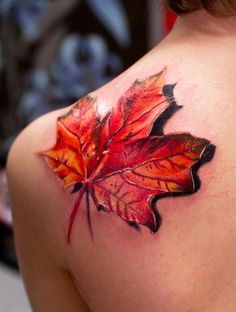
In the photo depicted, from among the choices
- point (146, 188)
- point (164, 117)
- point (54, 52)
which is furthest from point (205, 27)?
point (54, 52)

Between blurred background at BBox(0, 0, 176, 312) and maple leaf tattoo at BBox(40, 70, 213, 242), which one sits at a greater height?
maple leaf tattoo at BBox(40, 70, 213, 242)

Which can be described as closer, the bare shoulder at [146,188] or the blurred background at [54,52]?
the bare shoulder at [146,188]

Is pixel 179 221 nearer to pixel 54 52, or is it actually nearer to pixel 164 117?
pixel 164 117

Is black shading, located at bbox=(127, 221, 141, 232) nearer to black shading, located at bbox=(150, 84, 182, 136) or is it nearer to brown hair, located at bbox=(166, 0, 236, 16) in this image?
black shading, located at bbox=(150, 84, 182, 136)

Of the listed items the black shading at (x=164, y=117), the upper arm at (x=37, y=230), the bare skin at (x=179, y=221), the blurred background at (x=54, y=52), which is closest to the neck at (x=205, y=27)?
the bare skin at (x=179, y=221)

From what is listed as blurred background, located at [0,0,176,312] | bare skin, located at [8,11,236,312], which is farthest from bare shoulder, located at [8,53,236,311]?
blurred background, located at [0,0,176,312]

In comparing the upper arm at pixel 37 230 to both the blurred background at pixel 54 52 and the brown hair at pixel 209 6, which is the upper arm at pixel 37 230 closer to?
the brown hair at pixel 209 6
